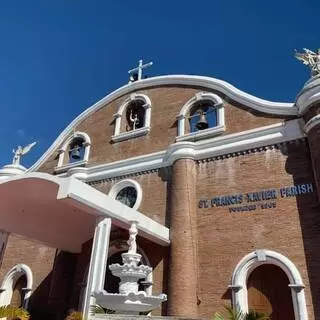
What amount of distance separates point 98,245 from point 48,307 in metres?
6.43

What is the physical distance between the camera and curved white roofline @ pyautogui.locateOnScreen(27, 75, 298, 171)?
12.4 metres

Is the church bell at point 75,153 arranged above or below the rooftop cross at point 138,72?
below

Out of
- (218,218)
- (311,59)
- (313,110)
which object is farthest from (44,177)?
(311,59)

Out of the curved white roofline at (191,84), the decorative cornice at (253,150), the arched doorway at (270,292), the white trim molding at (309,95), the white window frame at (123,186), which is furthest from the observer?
the white window frame at (123,186)

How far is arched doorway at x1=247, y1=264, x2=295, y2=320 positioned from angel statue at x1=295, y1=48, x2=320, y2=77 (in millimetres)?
6435

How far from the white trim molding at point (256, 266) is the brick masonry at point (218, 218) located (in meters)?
0.18

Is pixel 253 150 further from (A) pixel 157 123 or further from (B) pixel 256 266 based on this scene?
(A) pixel 157 123

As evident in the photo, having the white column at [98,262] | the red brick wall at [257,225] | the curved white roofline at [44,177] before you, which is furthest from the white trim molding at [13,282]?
the red brick wall at [257,225]

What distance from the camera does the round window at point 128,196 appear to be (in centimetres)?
1377

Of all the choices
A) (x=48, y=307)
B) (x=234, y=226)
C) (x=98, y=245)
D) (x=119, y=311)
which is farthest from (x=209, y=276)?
(x=48, y=307)

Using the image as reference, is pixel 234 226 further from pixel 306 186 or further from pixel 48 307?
pixel 48 307

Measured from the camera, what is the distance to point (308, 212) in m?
10.3

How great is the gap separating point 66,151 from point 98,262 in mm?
9392

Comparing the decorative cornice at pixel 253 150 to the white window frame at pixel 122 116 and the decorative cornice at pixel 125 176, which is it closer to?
the decorative cornice at pixel 125 176
